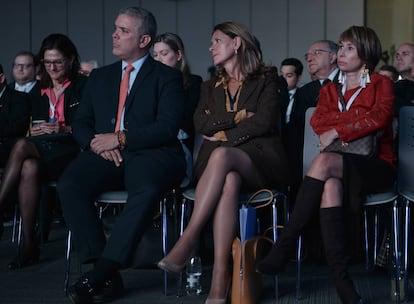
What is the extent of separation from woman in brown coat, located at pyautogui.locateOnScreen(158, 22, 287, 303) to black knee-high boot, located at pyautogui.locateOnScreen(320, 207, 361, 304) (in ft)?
1.48

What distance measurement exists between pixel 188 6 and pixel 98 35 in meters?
1.19

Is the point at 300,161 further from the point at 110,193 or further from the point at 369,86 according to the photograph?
the point at 110,193

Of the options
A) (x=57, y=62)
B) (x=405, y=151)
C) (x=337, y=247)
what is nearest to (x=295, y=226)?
(x=337, y=247)

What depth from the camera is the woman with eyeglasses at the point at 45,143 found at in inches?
188

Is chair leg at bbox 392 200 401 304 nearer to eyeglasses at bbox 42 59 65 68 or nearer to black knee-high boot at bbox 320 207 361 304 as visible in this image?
black knee-high boot at bbox 320 207 361 304

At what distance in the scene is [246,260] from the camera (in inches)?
148

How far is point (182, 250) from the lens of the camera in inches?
152

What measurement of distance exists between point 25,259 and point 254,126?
5.43 ft

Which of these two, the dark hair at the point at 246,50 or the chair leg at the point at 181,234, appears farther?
the dark hair at the point at 246,50

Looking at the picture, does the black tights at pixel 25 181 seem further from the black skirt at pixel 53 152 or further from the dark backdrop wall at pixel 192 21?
the dark backdrop wall at pixel 192 21

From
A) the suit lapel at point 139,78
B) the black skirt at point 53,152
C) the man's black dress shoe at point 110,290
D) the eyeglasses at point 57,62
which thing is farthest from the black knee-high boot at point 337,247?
the eyeglasses at point 57,62

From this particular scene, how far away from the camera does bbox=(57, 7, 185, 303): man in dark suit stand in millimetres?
3916

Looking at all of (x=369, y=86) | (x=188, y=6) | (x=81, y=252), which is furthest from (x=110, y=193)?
(x=188, y=6)

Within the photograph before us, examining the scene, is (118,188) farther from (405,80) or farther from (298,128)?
(405,80)
